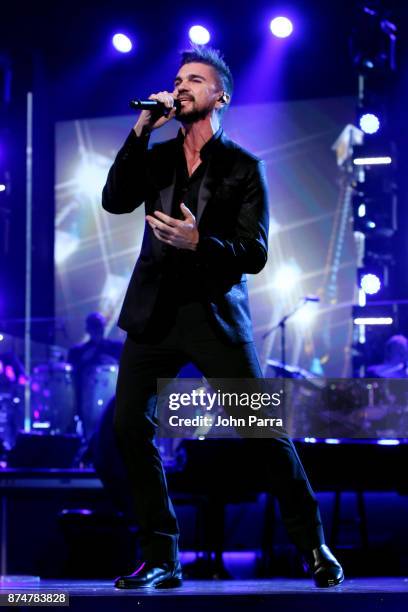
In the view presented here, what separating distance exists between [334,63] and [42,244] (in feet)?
14.6

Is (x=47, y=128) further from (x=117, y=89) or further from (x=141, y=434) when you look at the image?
(x=141, y=434)

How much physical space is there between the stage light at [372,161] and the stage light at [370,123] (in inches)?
11.5

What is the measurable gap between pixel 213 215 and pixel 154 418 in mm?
807

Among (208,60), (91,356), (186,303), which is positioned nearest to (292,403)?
(91,356)

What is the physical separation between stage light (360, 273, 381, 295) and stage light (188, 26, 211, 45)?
3.25 m

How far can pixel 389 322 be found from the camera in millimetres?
8500

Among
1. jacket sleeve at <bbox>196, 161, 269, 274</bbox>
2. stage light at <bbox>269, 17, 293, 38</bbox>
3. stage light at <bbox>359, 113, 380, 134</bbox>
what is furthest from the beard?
stage light at <bbox>269, 17, 293, 38</bbox>

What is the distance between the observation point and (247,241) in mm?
3123

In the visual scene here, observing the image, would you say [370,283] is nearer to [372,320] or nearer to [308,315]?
[372,320]

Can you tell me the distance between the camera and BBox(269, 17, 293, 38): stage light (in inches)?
373

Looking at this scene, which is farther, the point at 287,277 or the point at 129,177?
the point at 287,277

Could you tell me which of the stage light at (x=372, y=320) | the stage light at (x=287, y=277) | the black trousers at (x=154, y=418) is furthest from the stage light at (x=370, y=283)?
the black trousers at (x=154, y=418)

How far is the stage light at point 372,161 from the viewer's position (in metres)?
8.53

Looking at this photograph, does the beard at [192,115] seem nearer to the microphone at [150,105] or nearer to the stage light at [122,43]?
the microphone at [150,105]
